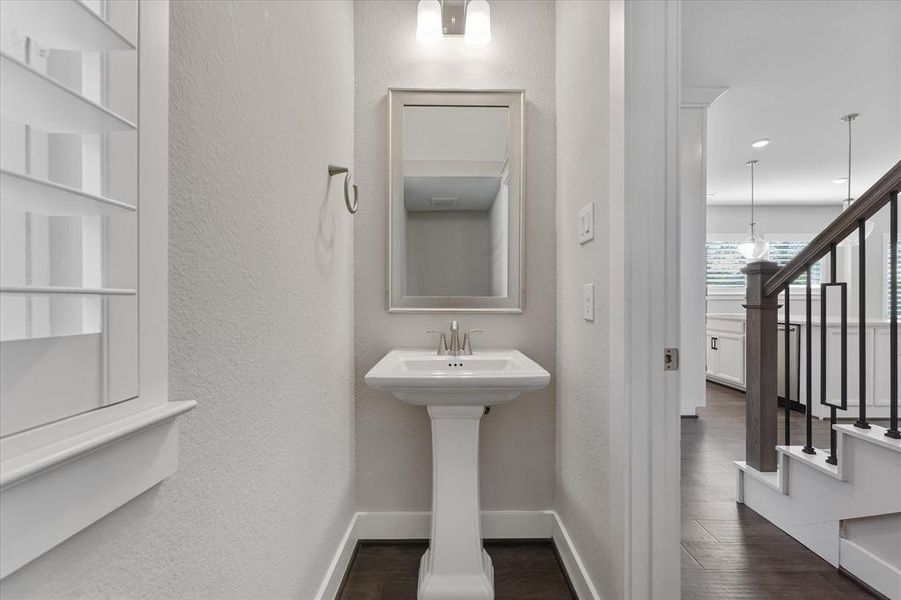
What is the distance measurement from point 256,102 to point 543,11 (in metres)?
1.52

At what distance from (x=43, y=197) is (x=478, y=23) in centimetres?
183

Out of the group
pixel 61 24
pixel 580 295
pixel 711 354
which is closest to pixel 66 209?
pixel 61 24

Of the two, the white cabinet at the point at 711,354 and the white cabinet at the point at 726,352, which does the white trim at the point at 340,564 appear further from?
the white cabinet at the point at 711,354

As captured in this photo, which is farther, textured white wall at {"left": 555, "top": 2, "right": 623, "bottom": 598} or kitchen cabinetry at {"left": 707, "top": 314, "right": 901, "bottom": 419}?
kitchen cabinetry at {"left": 707, "top": 314, "right": 901, "bottom": 419}

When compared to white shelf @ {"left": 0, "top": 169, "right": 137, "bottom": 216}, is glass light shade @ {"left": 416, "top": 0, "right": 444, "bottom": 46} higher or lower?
higher

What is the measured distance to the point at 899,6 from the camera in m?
2.32

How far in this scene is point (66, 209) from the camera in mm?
398

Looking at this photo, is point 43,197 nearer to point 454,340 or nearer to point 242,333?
point 242,333

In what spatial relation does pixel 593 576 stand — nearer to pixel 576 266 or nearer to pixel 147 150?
pixel 576 266

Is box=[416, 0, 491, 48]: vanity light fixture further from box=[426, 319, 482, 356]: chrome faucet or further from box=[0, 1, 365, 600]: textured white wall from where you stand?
box=[426, 319, 482, 356]: chrome faucet

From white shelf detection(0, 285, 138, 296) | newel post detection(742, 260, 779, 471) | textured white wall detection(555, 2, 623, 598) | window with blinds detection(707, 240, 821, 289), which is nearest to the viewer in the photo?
white shelf detection(0, 285, 138, 296)

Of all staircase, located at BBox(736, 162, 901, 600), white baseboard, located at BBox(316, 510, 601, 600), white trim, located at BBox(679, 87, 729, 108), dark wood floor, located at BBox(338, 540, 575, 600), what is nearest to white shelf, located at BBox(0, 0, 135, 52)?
dark wood floor, located at BBox(338, 540, 575, 600)

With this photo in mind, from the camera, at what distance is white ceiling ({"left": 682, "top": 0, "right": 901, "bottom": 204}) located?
7.99ft

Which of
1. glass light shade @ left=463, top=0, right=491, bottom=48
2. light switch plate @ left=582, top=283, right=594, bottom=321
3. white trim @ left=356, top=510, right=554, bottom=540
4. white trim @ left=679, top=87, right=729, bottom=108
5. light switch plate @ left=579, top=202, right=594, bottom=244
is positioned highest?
white trim @ left=679, top=87, right=729, bottom=108
